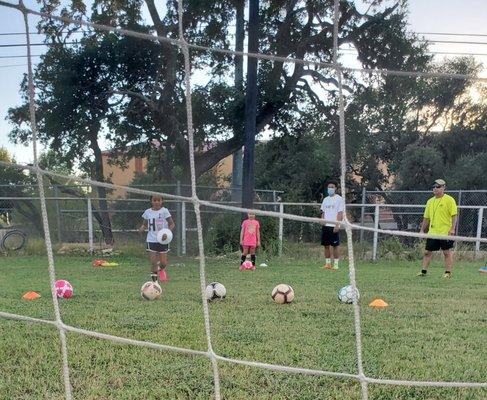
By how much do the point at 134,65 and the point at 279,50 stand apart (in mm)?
2516

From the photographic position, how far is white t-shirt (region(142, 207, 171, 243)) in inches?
229

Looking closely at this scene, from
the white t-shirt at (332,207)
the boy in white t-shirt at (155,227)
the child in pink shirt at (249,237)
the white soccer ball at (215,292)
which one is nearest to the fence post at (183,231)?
the child in pink shirt at (249,237)

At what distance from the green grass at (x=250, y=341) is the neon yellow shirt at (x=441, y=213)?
676mm

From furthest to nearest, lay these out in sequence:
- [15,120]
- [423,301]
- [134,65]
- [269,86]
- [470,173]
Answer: [470,173] < [269,86] < [15,120] < [134,65] < [423,301]

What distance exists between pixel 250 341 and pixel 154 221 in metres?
2.82

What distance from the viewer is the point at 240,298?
192 inches

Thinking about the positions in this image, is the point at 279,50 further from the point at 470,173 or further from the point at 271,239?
the point at 470,173

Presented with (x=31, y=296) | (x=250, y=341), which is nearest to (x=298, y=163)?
(x=31, y=296)

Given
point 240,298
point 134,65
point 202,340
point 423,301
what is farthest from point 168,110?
point 202,340

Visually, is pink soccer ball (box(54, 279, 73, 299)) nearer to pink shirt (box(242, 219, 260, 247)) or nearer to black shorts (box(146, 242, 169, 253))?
black shorts (box(146, 242, 169, 253))

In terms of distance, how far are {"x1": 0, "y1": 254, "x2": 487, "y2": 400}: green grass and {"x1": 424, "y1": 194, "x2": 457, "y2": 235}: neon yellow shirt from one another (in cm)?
68

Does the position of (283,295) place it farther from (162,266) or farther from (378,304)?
(162,266)

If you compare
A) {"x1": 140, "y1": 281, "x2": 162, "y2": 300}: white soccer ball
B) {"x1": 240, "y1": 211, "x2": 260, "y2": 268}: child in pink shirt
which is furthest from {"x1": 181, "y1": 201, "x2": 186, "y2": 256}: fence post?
{"x1": 140, "y1": 281, "x2": 162, "y2": 300}: white soccer ball

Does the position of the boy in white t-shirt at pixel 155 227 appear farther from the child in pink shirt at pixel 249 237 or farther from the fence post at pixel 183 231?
the fence post at pixel 183 231
